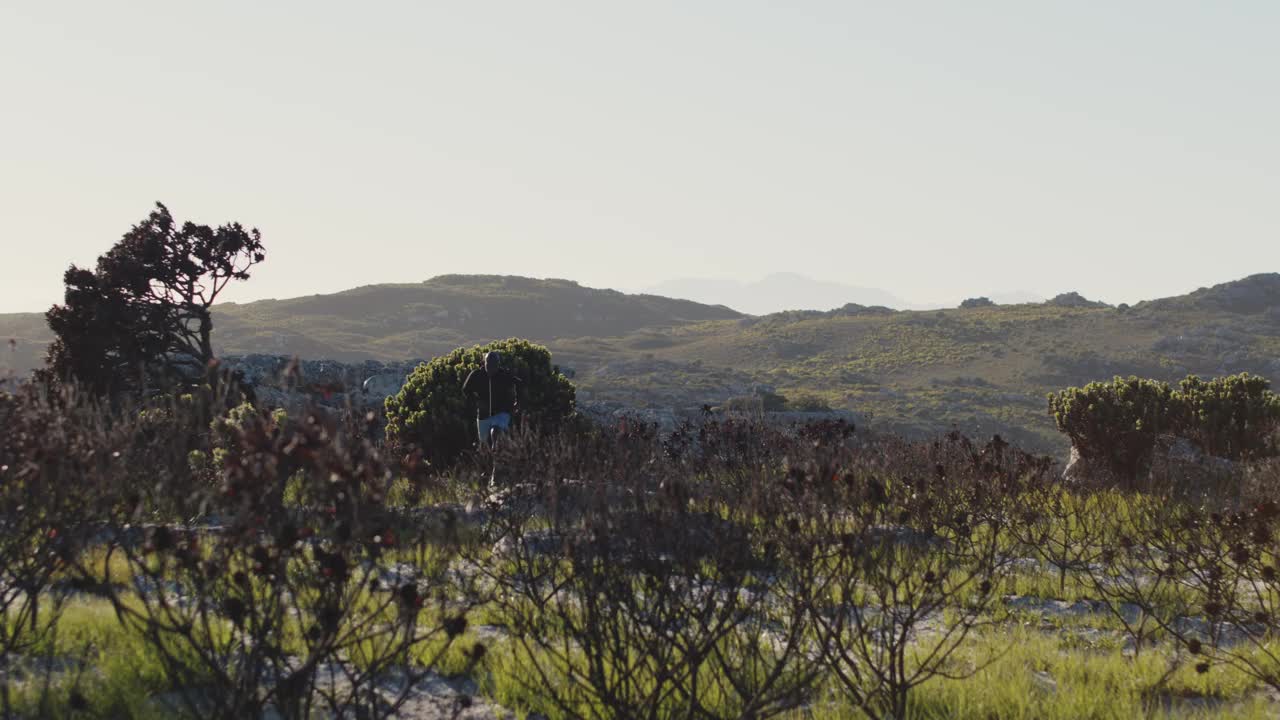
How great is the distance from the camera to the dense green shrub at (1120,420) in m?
15.4

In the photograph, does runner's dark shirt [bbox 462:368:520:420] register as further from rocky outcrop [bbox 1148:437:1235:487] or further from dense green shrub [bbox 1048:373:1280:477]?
dense green shrub [bbox 1048:373:1280:477]

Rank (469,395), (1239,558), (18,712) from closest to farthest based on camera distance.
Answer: (18,712), (1239,558), (469,395)

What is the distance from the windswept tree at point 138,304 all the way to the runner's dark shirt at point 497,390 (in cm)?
621

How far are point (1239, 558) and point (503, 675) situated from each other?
13.4ft

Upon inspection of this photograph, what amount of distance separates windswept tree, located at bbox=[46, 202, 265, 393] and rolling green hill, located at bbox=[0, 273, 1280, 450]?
3152cm

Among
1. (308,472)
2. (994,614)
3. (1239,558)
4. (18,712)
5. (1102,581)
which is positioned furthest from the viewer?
(1102,581)

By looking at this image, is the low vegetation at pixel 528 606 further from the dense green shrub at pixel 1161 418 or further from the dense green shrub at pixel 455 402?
the dense green shrub at pixel 1161 418

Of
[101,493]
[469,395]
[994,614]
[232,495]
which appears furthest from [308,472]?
[469,395]

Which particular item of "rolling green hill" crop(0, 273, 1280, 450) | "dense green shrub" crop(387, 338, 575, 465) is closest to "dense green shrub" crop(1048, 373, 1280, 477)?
"dense green shrub" crop(387, 338, 575, 465)

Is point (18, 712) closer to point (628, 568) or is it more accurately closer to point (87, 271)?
point (628, 568)

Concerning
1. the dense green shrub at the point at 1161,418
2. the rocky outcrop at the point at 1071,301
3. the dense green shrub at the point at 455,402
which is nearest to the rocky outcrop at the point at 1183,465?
the dense green shrub at the point at 1161,418

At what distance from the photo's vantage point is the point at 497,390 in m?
12.1

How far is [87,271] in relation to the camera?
16.7 metres

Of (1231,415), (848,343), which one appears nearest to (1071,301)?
(848,343)
